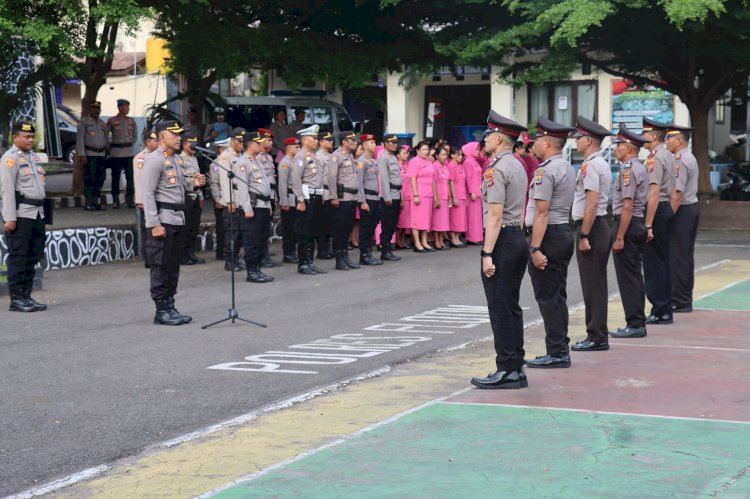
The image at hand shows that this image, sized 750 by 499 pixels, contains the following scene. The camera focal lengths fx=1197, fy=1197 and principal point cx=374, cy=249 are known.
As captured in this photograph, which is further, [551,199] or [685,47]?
[685,47]

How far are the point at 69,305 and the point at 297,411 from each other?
21.2 feet

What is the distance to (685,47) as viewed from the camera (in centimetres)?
2320

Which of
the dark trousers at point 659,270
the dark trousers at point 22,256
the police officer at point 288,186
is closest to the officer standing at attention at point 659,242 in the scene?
the dark trousers at point 659,270

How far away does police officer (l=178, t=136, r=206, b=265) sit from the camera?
17156 millimetres

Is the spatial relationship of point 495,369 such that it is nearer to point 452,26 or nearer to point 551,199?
point 551,199

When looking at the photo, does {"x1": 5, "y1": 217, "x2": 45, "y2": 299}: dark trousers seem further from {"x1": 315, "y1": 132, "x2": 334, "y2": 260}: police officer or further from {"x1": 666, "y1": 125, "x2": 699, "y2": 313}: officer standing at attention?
{"x1": 666, "y1": 125, "x2": 699, "y2": 313}: officer standing at attention

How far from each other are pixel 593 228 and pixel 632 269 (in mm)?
959

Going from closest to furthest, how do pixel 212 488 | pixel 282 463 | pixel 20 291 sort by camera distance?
pixel 212 488 < pixel 282 463 < pixel 20 291

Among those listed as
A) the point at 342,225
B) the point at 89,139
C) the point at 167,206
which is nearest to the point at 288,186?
the point at 342,225

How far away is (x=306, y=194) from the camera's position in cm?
1753

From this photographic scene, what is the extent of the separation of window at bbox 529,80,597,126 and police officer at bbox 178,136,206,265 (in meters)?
21.7

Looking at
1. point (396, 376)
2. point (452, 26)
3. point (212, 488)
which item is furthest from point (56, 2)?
point (212, 488)

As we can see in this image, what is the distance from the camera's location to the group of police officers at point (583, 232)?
8.97 m

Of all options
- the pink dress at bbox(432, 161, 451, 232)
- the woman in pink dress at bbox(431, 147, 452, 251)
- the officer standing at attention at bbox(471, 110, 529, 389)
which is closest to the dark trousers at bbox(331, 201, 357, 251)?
the woman in pink dress at bbox(431, 147, 452, 251)
